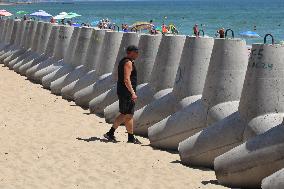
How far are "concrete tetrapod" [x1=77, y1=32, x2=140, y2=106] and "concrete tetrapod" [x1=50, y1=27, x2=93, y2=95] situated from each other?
1.33 meters

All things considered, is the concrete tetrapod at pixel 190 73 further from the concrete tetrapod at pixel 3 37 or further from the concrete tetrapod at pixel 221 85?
the concrete tetrapod at pixel 3 37

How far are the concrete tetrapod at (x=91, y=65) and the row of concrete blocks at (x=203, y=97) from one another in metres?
0.02

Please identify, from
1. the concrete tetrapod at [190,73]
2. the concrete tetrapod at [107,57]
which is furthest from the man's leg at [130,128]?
the concrete tetrapod at [107,57]

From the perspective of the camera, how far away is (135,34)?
12703mm

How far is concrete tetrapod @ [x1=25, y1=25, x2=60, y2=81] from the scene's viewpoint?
62.1ft

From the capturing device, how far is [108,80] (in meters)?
13.7

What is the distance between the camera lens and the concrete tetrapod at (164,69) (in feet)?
36.3

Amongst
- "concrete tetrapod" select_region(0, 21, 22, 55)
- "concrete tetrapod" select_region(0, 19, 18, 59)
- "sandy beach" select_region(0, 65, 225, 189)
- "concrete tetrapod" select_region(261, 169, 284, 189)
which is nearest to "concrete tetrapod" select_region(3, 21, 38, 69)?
"concrete tetrapod" select_region(0, 21, 22, 55)

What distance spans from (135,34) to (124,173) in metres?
4.66

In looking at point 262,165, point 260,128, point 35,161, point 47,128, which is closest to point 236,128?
point 260,128

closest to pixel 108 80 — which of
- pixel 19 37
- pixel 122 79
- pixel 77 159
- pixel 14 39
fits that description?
pixel 122 79

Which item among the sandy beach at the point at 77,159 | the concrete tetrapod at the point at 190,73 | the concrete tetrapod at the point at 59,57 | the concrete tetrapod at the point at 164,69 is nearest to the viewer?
the sandy beach at the point at 77,159

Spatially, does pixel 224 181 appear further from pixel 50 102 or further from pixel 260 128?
pixel 50 102

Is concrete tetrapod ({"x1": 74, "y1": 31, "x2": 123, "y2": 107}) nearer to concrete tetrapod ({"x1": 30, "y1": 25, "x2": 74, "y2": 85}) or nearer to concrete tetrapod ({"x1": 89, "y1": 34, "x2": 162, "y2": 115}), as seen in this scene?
concrete tetrapod ({"x1": 89, "y1": 34, "x2": 162, "y2": 115})
